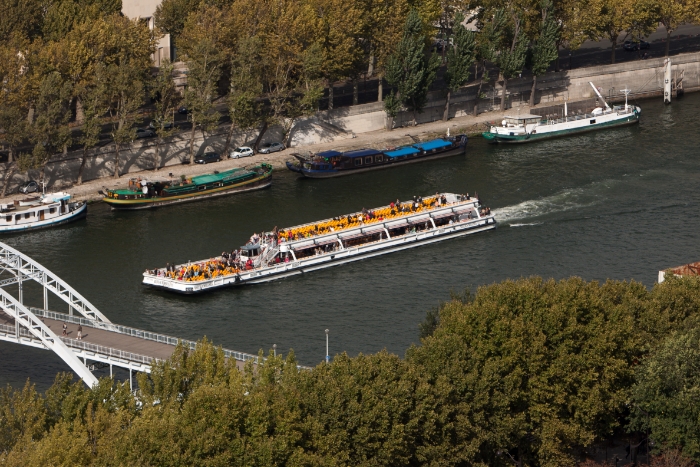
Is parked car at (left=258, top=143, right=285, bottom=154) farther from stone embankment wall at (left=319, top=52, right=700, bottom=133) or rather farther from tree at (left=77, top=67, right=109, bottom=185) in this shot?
tree at (left=77, top=67, right=109, bottom=185)

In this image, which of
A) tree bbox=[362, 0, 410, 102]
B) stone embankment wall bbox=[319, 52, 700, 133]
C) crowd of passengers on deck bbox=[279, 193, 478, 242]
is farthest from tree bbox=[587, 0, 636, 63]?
crowd of passengers on deck bbox=[279, 193, 478, 242]

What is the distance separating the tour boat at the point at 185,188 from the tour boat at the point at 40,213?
320cm

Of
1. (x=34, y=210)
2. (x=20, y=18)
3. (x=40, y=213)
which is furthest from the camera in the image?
(x=20, y=18)

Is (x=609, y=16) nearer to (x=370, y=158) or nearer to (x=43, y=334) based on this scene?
(x=370, y=158)

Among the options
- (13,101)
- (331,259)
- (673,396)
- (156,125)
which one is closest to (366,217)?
(331,259)

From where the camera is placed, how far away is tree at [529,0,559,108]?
13125cm

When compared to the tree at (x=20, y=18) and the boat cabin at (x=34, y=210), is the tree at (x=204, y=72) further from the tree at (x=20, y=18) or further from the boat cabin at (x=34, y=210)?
the boat cabin at (x=34, y=210)

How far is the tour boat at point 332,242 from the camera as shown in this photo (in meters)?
88.9

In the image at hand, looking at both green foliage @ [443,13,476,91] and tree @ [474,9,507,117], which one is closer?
green foliage @ [443,13,476,91]

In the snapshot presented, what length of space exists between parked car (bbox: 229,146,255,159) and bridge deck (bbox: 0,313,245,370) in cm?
4332

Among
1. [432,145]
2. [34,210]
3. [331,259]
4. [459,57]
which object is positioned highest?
[459,57]

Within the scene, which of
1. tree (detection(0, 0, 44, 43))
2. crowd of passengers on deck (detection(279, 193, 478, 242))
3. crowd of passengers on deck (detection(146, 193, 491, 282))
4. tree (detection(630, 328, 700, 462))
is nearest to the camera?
tree (detection(630, 328, 700, 462))

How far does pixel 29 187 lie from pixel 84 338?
37399 mm

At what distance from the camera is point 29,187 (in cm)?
10825
